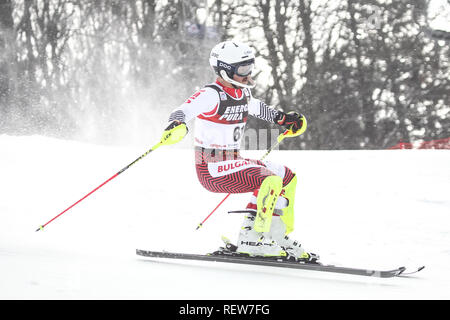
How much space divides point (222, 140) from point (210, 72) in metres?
16.6

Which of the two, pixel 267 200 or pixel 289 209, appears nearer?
pixel 267 200

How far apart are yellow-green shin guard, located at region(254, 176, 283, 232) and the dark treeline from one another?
47.7 ft

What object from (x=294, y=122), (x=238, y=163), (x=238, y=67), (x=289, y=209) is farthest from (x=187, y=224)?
(x=238, y=67)

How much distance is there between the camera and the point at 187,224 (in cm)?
728

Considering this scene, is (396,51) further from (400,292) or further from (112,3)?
(400,292)

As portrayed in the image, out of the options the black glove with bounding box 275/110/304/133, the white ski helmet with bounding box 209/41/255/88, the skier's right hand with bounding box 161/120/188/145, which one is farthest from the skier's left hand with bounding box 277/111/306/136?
the skier's right hand with bounding box 161/120/188/145

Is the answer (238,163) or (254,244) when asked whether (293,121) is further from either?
(254,244)

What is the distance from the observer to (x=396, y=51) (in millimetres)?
18656

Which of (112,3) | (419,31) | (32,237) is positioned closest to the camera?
(32,237)

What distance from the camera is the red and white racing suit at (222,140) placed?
4.64 m

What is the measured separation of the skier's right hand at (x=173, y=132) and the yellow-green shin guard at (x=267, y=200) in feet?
2.28

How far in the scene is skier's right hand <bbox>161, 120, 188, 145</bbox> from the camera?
14.5ft
